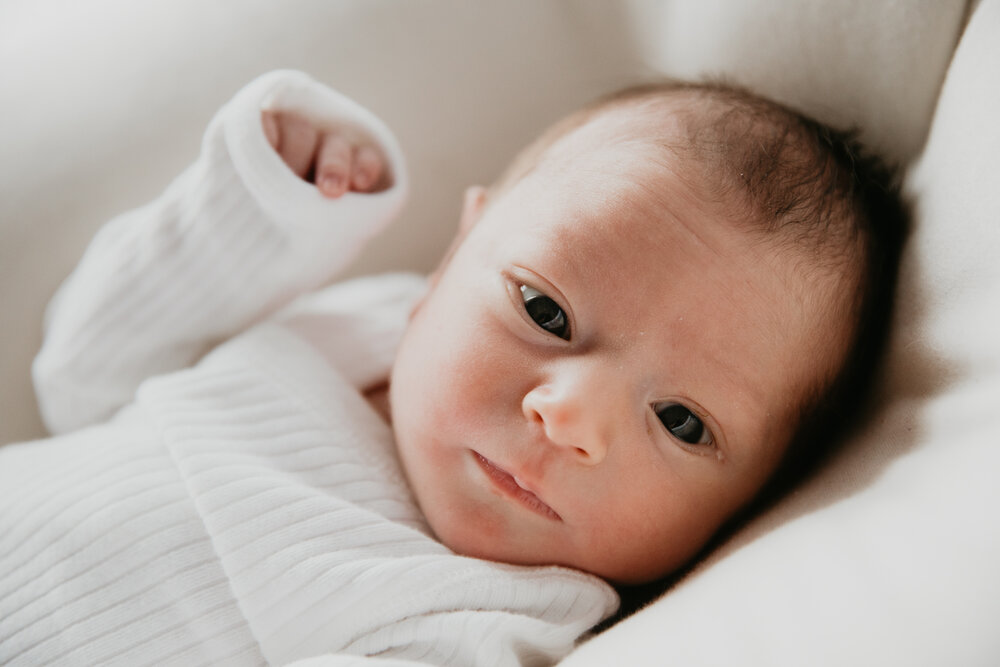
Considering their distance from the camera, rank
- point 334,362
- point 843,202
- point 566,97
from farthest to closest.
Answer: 1. point 566,97
2. point 334,362
3. point 843,202

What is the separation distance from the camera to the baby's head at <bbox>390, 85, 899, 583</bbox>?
2.76 ft

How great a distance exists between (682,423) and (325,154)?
637 mm

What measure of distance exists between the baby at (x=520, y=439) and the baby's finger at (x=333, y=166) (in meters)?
0.23

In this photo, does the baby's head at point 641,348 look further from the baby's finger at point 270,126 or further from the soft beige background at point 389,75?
the baby's finger at point 270,126

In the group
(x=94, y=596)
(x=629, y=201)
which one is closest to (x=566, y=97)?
(x=629, y=201)

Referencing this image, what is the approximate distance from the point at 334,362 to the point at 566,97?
632 mm

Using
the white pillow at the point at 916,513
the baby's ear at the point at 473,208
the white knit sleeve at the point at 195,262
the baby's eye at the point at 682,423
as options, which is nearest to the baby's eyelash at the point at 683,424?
the baby's eye at the point at 682,423

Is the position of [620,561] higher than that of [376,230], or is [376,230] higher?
[376,230]

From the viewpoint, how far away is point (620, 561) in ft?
2.97

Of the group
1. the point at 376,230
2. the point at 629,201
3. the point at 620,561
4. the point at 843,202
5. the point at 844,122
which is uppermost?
the point at 844,122

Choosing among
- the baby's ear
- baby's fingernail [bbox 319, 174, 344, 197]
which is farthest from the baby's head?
baby's fingernail [bbox 319, 174, 344, 197]

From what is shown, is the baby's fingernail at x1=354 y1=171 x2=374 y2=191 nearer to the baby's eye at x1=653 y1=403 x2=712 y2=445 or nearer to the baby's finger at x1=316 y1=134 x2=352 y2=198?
the baby's finger at x1=316 y1=134 x2=352 y2=198

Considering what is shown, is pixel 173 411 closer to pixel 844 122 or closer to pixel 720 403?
pixel 720 403

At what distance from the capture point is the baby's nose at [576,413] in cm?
79
